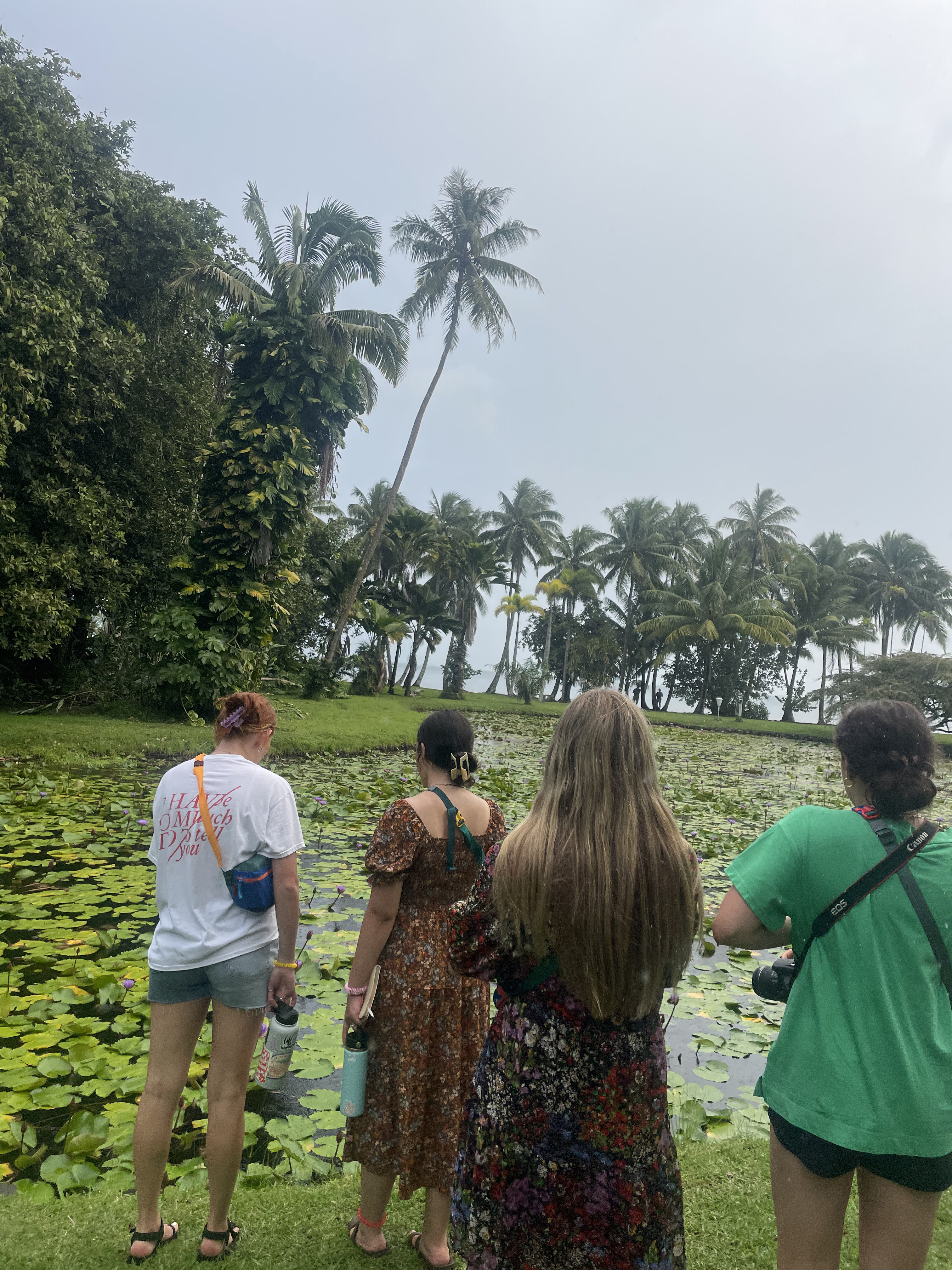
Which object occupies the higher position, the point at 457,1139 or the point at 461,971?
the point at 461,971

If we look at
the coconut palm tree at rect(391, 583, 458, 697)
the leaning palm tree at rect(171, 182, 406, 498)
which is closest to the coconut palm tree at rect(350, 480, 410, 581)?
the coconut palm tree at rect(391, 583, 458, 697)

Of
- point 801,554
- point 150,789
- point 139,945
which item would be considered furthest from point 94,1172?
point 801,554

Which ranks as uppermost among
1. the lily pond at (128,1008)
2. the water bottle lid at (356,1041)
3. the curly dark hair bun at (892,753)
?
the curly dark hair bun at (892,753)

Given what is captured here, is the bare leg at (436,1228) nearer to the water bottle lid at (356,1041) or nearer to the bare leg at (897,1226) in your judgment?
the water bottle lid at (356,1041)

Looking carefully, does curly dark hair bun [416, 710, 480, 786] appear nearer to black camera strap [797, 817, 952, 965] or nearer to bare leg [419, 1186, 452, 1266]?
black camera strap [797, 817, 952, 965]

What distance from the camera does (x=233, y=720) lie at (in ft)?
8.22

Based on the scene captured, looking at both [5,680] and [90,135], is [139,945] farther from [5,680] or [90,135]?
[90,135]

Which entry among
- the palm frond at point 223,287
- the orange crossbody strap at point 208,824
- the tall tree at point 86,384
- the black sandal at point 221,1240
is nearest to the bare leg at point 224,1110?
Result: the black sandal at point 221,1240

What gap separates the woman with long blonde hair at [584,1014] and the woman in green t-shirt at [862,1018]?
21 centimetres

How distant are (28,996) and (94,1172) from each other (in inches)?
58.2

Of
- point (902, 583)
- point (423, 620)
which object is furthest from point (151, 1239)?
point (902, 583)

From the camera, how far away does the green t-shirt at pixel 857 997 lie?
5.19 feet

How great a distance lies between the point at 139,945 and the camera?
457cm

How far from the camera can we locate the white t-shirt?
2.26m
